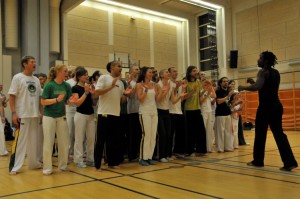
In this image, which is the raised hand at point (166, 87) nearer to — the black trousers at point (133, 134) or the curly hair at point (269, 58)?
the black trousers at point (133, 134)

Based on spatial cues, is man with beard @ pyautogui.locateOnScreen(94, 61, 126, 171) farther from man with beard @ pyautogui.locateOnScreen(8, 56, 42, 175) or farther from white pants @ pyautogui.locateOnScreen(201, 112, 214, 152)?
white pants @ pyautogui.locateOnScreen(201, 112, 214, 152)

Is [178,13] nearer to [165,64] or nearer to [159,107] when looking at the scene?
[165,64]

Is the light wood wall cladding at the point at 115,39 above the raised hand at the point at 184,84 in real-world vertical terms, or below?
above

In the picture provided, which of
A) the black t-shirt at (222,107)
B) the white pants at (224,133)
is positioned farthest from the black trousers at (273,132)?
the black t-shirt at (222,107)

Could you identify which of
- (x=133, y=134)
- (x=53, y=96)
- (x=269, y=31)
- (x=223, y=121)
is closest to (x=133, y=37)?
(x=269, y=31)

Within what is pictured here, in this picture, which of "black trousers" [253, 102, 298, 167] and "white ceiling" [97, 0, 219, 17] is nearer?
"black trousers" [253, 102, 298, 167]

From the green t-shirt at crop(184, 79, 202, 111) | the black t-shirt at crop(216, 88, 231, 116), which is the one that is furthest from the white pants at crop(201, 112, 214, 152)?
the green t-shirt at crop(184, 79, 202, 111)

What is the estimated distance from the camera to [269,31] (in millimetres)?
14398

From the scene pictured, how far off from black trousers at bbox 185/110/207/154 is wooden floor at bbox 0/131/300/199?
74cm

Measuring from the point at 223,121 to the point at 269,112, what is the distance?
7.22 ft

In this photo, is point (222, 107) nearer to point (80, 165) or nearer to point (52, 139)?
point (80, 165)

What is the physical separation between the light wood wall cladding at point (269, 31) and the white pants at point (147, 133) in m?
10.5

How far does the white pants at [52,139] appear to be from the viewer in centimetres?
442

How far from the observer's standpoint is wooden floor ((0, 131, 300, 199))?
3223 millimetres
